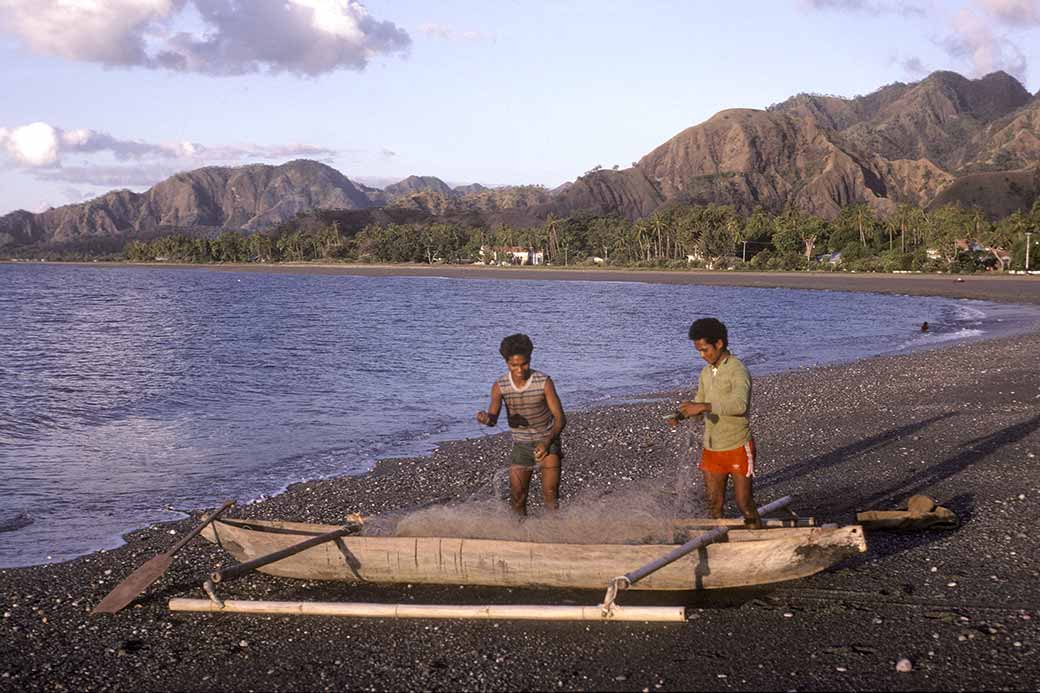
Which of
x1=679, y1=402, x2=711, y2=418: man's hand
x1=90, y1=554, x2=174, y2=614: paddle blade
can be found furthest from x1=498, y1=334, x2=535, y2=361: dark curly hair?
x1=90, y1=554, x2=174, y2=614: paddle blade

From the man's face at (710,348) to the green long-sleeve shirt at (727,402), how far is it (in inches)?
3.6

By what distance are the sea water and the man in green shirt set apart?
22.6 feet

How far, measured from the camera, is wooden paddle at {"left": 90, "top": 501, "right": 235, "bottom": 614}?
784 cm

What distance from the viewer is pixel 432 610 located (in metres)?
7.12

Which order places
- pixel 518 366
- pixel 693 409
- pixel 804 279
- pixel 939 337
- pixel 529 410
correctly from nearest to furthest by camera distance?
pixel 693 409
pixel 518 366
pixel 529 410
pixel 939 337
pixel 804 279

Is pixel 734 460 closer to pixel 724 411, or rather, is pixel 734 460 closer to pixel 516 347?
pixel 724 411

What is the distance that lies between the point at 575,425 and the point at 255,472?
5.63 metres

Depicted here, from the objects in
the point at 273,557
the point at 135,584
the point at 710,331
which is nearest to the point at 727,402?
the point at 710,331

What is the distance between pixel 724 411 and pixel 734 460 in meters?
0.47

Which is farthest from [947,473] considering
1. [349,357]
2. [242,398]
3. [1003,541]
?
[349,357]

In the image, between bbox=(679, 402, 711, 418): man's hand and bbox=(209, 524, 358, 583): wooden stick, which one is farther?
bbox=(679, 402, 711, 418): man's hand

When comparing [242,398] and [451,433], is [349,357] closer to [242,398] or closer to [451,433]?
[242,398]

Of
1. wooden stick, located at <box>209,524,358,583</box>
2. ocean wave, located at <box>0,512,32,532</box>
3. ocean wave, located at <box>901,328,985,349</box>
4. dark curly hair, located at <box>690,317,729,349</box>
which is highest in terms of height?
dark curly hair, located at <box>690,317,729,349</box>

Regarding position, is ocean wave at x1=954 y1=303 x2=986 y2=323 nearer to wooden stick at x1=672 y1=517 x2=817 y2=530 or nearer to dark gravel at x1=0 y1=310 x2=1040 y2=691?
dark gravel at x1=0 y1=310 x2=1040 y2=691
